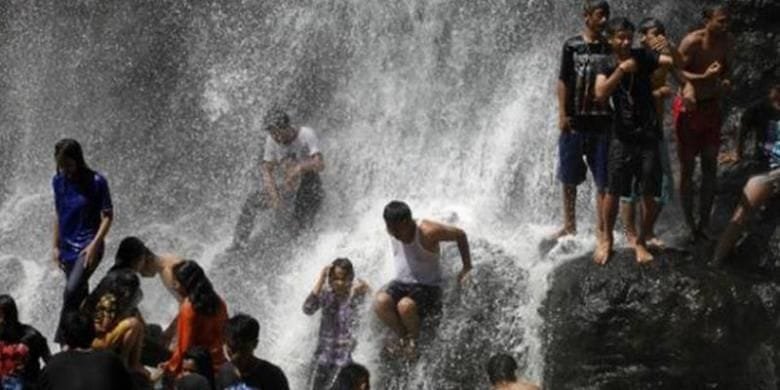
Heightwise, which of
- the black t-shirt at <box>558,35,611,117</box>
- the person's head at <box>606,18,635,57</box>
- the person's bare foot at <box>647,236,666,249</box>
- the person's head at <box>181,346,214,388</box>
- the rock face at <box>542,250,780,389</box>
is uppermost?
the person's head at <box>606,18,635,57</box>

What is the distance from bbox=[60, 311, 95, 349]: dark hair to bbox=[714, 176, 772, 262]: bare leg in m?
5.09

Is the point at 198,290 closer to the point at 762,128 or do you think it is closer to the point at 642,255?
the point at 642,255

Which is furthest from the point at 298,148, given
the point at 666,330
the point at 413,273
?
the point at 666,330

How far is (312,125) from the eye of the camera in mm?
15359

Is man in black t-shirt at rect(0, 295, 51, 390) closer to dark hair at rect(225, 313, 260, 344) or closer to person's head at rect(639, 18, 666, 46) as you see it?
dark hair at rect(225, 313, 260, 344)

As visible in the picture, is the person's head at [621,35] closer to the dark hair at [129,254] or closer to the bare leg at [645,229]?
the bare leg at [645,229]

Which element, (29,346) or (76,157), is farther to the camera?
(76,157)

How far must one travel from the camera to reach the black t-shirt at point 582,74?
9172mm

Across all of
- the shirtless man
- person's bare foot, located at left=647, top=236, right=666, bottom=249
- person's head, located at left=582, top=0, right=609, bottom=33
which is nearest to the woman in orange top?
person's bare foot, located at left=647, top=236, right=666, bottom=249

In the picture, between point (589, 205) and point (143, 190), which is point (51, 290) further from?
point (589, 205)

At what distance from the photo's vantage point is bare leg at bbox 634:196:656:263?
8867 mm

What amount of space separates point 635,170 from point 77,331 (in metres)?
4.50

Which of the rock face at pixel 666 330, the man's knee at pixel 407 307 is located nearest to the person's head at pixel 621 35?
the rock face at pixel 666 330

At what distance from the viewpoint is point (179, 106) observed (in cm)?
1714
